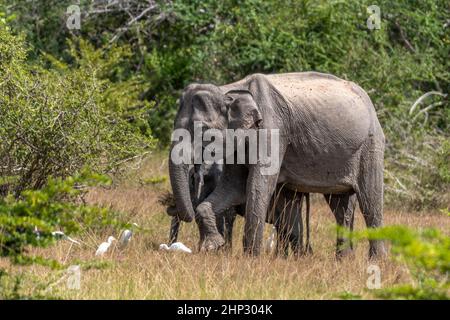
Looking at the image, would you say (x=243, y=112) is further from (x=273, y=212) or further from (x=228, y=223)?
(x=228, y=223)

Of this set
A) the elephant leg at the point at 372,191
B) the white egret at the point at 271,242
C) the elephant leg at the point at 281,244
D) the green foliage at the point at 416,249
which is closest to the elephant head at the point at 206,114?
the elephant leg at the point at 281,244

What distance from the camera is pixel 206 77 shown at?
17.7 m

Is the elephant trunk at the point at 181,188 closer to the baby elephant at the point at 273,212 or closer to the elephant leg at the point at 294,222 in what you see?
the baby elephant at the point at 273,212

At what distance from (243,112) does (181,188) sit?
856 millimetres

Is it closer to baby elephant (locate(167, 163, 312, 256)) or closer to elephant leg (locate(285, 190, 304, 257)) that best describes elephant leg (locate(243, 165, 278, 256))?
baby elephant (locate(167, 163, 312, 256))

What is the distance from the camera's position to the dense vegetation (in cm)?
1069

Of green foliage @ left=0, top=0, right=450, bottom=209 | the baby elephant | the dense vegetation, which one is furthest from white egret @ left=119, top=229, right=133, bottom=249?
green foliage @ left=0, top=0, right=450, bottom=209

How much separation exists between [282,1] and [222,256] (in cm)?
948

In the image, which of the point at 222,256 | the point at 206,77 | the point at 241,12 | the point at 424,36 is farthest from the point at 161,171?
the point at 222,256

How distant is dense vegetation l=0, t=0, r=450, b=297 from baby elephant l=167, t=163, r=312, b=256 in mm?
937

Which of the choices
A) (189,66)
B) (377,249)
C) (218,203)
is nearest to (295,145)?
(218,203)

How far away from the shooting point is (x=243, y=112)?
9.79 meters

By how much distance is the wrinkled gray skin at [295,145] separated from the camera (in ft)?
32.2

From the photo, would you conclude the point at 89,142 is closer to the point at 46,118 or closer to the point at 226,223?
the point at 46,118
